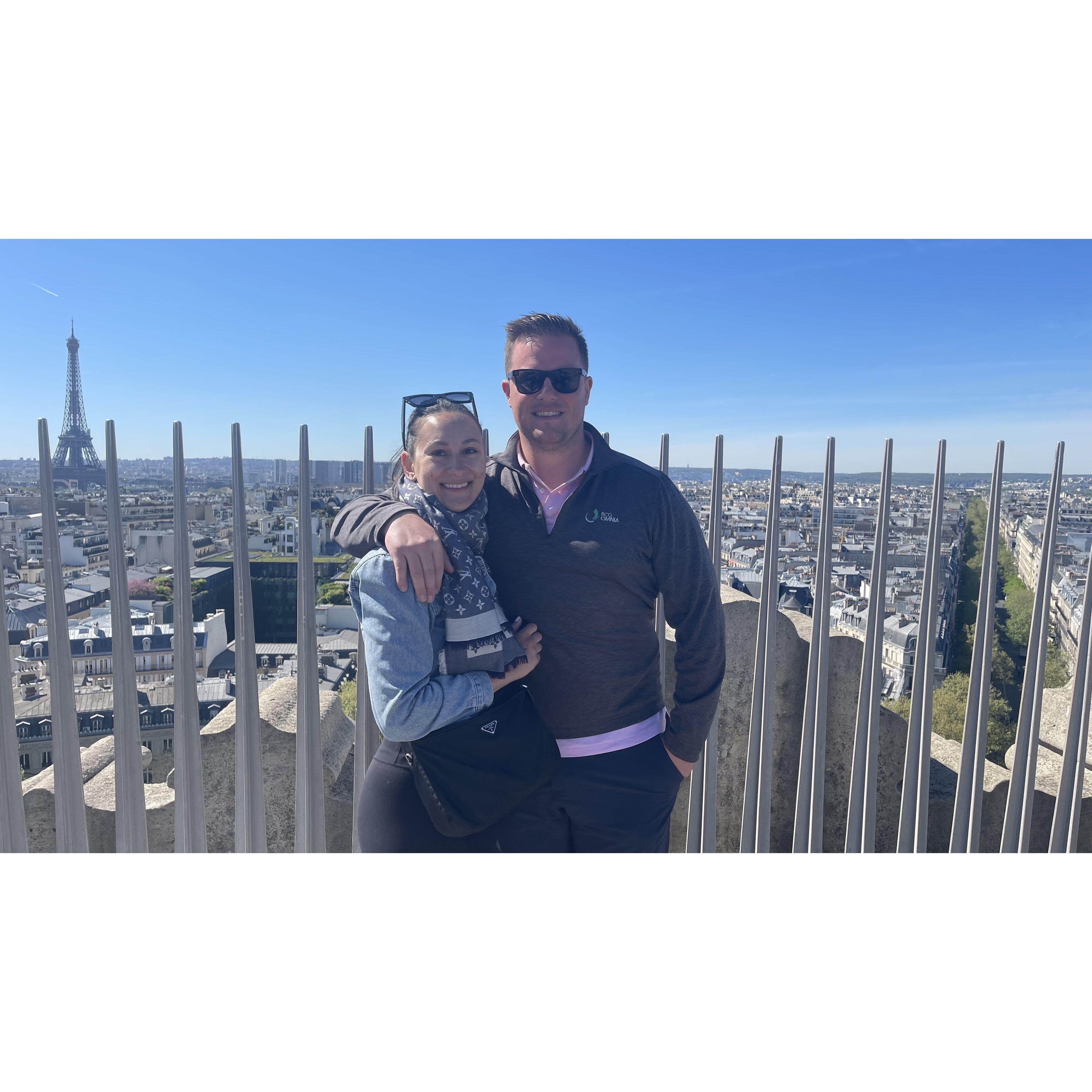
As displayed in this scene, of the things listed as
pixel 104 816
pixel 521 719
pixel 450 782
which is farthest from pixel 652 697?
pixel 104 816

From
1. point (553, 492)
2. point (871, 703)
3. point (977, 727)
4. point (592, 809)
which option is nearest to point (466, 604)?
point (553, 492)

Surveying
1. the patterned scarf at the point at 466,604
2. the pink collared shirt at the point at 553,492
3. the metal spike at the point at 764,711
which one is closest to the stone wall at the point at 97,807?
the patterned scarf at the point at 466,604

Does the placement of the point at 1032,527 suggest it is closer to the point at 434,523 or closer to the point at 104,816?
the point at 434,523

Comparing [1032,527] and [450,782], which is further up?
[1032,527]

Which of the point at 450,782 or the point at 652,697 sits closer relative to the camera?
the point at 450,782

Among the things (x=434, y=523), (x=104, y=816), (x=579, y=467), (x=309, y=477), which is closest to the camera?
(x=434, y=523)

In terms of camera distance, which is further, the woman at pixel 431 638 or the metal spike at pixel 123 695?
the metal spike at pixel 123 695

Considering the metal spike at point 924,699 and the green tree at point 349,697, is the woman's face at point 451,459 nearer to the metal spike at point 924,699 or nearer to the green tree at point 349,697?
the green tree at point 349,697
